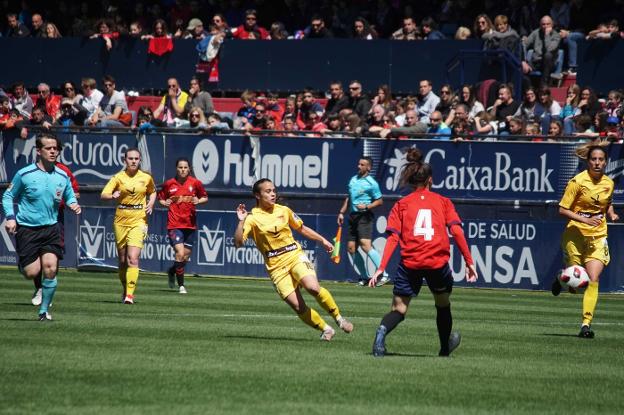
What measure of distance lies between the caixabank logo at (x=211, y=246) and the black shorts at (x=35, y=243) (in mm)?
10891

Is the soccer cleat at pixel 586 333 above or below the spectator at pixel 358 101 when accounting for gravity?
below

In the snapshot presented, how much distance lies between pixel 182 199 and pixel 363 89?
883cm

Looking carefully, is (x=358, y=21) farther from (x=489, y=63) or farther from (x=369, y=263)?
(x=369, y=263)

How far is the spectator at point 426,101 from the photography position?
2662cm

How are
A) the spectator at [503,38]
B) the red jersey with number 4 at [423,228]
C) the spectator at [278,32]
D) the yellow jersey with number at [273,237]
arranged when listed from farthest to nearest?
the spectator at [278,32]
the spectator at [503,38]
the yellow jersey with number at [273,237]
the red jersey with number 4 at [423,228]

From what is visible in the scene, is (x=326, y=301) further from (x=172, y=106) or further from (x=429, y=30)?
(x=429, y=30)

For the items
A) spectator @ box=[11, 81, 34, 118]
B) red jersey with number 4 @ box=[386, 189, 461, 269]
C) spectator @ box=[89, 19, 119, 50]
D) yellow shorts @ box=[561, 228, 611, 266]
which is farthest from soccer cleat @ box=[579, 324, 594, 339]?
spectator @ box=[89, 19, 119, 50]

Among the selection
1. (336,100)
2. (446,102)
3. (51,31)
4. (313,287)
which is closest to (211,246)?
(336,100)

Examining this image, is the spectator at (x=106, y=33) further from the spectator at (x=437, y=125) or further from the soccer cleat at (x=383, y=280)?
the soccer cleat at (x=383, y=280)

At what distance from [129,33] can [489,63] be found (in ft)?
32.8

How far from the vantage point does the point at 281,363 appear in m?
11.1

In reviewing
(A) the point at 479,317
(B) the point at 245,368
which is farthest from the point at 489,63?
(B) the point at 245,368

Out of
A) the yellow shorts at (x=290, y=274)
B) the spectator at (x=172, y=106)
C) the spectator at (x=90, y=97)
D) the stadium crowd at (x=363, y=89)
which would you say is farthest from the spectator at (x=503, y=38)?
the yellow shorts at (x=290, y=274)

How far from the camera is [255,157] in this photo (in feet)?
84.3
